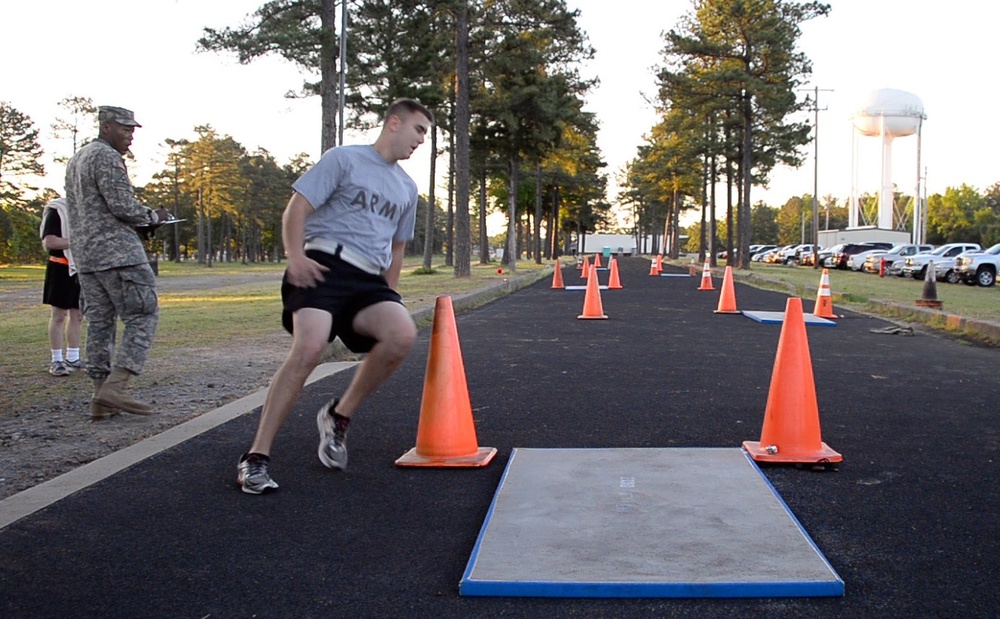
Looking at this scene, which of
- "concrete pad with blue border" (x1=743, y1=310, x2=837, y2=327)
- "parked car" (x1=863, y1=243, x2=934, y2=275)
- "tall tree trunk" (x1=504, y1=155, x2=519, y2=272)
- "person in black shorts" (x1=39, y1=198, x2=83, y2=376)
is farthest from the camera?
"tall tree trunk" (x1=504, y1=155, x2=519, y2=272)

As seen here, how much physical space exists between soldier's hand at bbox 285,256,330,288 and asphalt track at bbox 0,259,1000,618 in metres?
0.97

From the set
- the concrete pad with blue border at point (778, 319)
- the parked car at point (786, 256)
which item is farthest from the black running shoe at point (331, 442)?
the parked car at point (786, 256)

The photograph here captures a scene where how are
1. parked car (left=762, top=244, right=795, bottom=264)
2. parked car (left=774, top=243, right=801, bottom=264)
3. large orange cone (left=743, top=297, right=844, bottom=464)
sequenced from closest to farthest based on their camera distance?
large orange cone (left=743, top=297, right=844, bottom=464)
parked car (left=774, top=243, right=801, bottom=264)
parked car (left=762, top=244, right=795, bottom=264)

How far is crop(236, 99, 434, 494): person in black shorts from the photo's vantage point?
412 cm

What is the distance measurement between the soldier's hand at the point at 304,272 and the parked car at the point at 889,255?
38972mm

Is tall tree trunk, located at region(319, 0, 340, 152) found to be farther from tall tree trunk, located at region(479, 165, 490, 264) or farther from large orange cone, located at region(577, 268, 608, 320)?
tall tree trunk, located at region(479, 165, 490, 264)

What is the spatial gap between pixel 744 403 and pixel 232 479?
12.3 feet

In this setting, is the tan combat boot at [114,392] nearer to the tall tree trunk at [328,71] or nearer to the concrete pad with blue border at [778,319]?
the concrete pad with blue border at [778,319]

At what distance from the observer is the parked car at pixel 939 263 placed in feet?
100

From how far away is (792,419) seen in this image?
15.4 ft

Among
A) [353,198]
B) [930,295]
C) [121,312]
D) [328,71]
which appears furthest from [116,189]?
[328,71]

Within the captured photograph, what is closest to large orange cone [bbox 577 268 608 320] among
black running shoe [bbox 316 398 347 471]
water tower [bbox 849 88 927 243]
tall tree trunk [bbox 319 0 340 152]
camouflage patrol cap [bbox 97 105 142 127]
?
tall tree trunk [bbox 319 0 340 152]

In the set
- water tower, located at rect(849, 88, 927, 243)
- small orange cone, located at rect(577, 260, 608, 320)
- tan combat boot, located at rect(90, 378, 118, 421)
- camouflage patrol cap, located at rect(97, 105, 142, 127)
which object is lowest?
tan combat boot, located at rect(90, 378, 118, 421)

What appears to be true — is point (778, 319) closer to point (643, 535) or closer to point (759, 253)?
point (643, 535)
